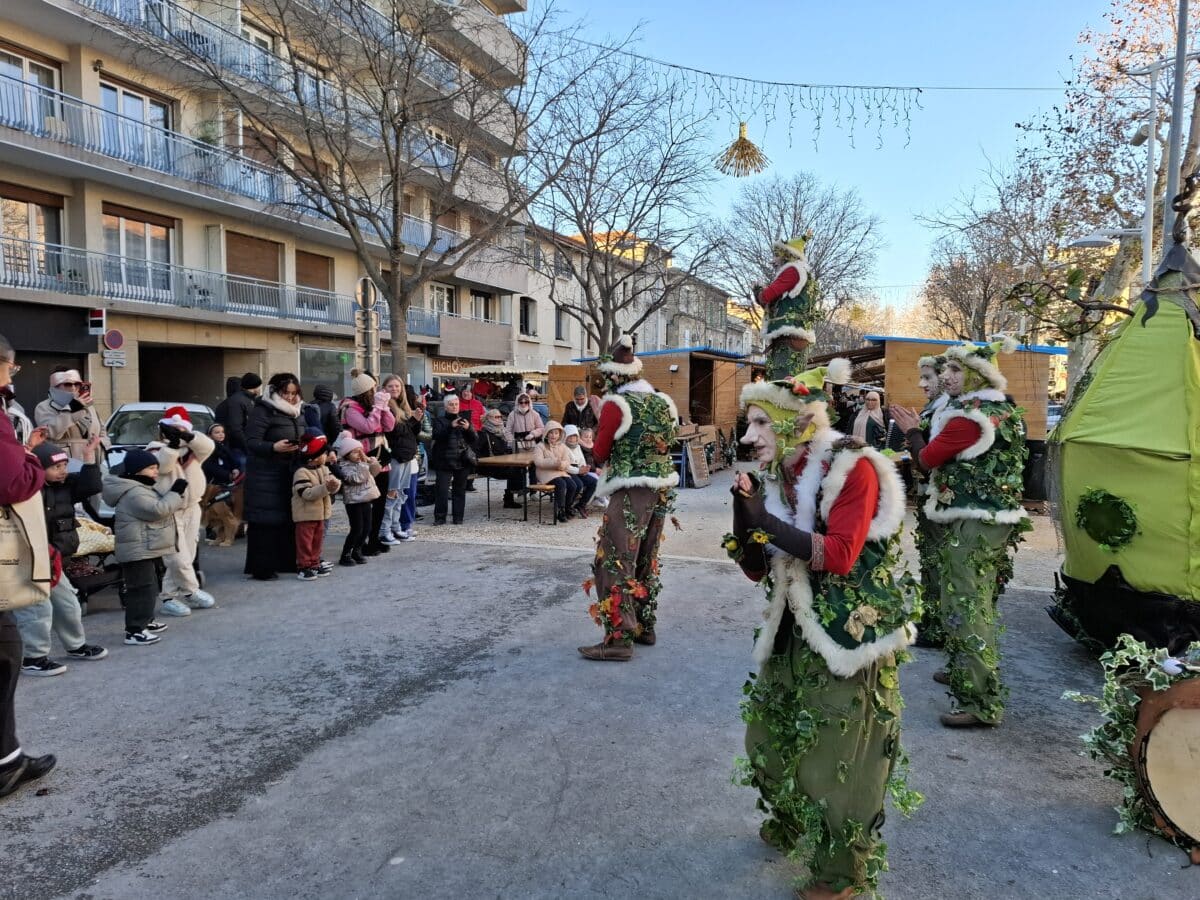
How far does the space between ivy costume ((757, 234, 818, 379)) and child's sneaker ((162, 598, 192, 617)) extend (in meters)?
6.19

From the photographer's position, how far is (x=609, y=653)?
5199 mm

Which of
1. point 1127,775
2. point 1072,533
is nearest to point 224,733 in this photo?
point 1127,775

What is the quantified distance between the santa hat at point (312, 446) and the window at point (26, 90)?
1327cm

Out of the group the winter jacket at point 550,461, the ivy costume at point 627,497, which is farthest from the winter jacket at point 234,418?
the ivy costume at point 627,497

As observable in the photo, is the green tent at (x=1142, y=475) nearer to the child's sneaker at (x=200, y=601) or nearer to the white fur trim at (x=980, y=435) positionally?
the white fur trim at (x=980, y=435)

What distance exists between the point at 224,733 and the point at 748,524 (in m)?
3.11

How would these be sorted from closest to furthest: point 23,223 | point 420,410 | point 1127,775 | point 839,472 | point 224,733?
point 839,472 < point 1127,775 < point 224,733 < point 420,410 < point 23,223

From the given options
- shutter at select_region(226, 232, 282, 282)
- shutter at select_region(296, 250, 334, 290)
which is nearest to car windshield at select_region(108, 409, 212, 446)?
shutter at select_region(226, 232, 282, 282)

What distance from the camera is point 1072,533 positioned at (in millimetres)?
4723

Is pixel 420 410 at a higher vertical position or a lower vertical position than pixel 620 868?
higher

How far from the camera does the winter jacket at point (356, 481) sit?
772cm

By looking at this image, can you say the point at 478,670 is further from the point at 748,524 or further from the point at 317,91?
the point at 317,91

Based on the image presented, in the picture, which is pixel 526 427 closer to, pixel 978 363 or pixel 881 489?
pixel 978 363

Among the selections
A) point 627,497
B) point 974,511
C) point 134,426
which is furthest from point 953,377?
point 134,426
